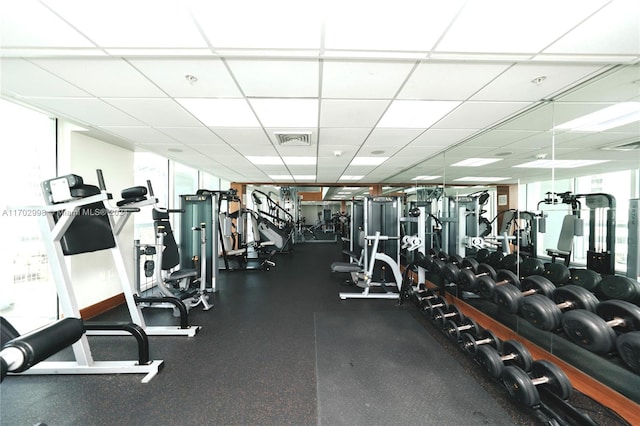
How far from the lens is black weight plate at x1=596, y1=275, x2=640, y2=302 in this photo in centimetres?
180

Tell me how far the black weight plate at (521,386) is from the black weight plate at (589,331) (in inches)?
16.0

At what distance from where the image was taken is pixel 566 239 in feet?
9.50

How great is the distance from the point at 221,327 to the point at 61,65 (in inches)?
101

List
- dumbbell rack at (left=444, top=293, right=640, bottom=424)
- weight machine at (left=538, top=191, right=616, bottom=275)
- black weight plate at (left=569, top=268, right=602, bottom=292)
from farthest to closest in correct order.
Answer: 1. weight machine at (left=538, top=191, right=616, bottom=275)
2. black weight plate at (left=569, top=268, right=602, bottom=292)
3. dumbbell rack at (left=444, top=293, right=640, bottom=424)

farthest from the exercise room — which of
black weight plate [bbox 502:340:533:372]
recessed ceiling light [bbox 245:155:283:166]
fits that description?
recessed ceiling light [bbox 245:155:283:166]

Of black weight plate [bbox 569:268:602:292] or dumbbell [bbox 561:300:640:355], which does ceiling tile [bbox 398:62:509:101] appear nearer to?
dumbbell [bbox 561:300:640:355]

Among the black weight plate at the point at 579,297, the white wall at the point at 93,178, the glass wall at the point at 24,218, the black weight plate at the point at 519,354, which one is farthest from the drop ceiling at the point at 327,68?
the black weight plate at the point at 519,354

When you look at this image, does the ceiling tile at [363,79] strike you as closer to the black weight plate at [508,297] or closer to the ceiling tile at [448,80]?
the ceiling tile at [448,80]

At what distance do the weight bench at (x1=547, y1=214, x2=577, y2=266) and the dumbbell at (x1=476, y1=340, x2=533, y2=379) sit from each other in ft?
6.75

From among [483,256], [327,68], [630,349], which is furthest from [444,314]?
[327,68]

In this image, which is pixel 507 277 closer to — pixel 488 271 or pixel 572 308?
pixel 488 271

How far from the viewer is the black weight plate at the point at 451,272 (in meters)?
2.59

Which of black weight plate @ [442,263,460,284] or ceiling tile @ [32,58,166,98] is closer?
ceiling tile @ [32,58,166,98]

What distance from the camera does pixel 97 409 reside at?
1.51 metres
